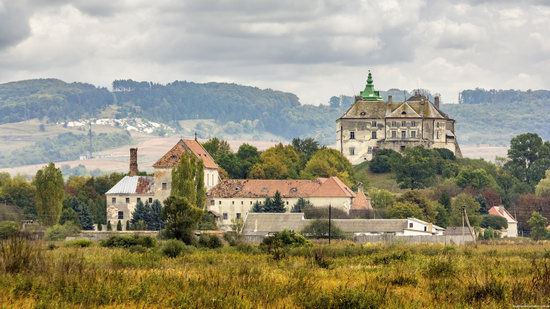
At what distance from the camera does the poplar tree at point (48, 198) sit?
11994cm

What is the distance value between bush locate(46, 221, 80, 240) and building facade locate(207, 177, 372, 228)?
2296 centimetres

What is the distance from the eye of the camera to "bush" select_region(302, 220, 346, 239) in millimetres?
108938

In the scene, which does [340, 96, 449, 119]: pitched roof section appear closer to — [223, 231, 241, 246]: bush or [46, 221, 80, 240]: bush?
[46, 221, 80, 240]: bush

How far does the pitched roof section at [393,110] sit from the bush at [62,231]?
65726 millimetres

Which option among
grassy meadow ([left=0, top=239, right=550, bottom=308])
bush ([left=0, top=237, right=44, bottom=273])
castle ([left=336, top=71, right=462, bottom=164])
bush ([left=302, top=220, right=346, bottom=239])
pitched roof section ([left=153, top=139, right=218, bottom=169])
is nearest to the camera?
grassy meadow ([left=0, top=239, right=550, bottom=308])

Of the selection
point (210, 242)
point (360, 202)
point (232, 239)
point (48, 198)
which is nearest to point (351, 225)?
point (360, 202)

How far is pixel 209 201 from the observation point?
13675cm

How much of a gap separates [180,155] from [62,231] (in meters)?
29.8

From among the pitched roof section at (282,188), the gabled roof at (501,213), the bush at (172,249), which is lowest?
the bush at (172,249)

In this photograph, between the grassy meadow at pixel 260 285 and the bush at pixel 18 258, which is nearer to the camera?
the grassy meadow at pixel 260 285

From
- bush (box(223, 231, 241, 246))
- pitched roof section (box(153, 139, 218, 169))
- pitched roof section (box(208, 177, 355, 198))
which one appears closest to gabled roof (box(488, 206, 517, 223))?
pitched roof section (box(208, 177, 355, 198))

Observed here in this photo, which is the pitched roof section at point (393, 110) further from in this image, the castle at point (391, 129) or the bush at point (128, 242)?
the bush at point (128, 242)

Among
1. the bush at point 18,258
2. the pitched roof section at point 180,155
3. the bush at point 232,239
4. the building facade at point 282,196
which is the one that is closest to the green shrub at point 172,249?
the bush at point 232,239

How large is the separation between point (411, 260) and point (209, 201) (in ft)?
279
